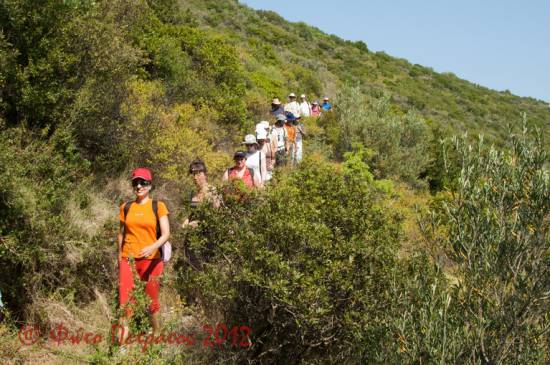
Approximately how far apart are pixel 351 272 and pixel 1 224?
3.54 metres

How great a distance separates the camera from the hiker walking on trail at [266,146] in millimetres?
7816

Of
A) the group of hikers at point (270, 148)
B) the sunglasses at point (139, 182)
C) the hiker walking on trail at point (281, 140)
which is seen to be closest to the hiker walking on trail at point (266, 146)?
the group of hikers at point (270, 148)

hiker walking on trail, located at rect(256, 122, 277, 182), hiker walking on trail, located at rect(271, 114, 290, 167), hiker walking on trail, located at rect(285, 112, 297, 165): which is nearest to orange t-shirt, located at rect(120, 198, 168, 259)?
hiker walking on trail, located at rect(256, 122, 277, 182)

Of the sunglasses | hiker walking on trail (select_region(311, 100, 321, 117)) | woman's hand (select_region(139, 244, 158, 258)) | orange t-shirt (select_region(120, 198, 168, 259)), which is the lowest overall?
woman's hand (select_region(139, 244, 158, 258))

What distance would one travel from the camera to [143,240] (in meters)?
4.63

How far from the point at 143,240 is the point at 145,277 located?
36 centimetres

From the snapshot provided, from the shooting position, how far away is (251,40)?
23922mm

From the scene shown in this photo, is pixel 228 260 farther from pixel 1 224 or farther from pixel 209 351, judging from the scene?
pixel 1 224

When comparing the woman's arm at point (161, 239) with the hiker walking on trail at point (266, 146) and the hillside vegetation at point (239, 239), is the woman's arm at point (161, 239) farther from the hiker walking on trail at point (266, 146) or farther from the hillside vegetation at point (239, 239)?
the hiker walking on trail at point (266, 146)

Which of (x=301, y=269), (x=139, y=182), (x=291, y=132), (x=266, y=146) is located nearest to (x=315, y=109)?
(x=291, y=132)

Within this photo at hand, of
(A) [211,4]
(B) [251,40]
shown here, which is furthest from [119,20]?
(A) [211,4]

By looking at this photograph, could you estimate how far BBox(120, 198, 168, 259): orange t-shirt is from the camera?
15.2 feet

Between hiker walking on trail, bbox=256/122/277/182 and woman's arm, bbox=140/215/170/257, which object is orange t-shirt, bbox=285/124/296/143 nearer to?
hiker walking on trail, bbox=256/122/277/182

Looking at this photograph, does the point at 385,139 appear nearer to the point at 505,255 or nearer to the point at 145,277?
the point at 145,277
